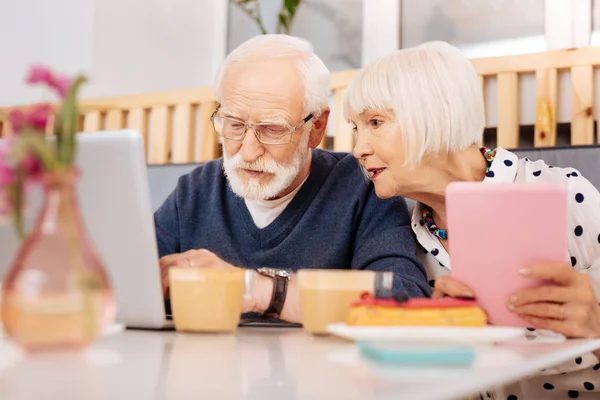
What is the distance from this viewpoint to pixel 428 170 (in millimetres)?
1406

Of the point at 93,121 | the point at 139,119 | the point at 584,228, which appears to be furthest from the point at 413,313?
the point at 93,121

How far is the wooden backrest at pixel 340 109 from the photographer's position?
222 cm

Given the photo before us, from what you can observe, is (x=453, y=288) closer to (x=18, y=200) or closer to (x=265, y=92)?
(x=18, y=200)

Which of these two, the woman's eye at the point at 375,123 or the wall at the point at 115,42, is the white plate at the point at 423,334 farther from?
the wall at the point at 115,42

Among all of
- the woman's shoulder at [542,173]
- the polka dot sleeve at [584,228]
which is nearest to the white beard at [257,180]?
the woman's shoulder at [542,173]

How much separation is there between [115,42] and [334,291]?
2762 millimetres

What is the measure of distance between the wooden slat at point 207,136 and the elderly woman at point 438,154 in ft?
4.89

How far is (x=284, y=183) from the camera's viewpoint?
1.53 metres

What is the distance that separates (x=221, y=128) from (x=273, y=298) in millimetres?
573

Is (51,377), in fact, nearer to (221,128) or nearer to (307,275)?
(307,275)

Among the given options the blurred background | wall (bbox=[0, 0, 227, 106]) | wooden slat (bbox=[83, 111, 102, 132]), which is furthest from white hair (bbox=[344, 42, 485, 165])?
wall (bbox=[0, 0, 227, 106])

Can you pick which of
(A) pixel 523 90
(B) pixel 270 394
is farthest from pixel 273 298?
(A) pixel 523 90

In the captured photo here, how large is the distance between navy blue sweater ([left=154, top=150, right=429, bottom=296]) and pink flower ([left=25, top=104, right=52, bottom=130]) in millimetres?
967

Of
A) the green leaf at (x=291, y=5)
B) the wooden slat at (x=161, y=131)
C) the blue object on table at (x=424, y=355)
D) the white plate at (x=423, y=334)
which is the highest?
the green leaf at (x=291, y=5)
